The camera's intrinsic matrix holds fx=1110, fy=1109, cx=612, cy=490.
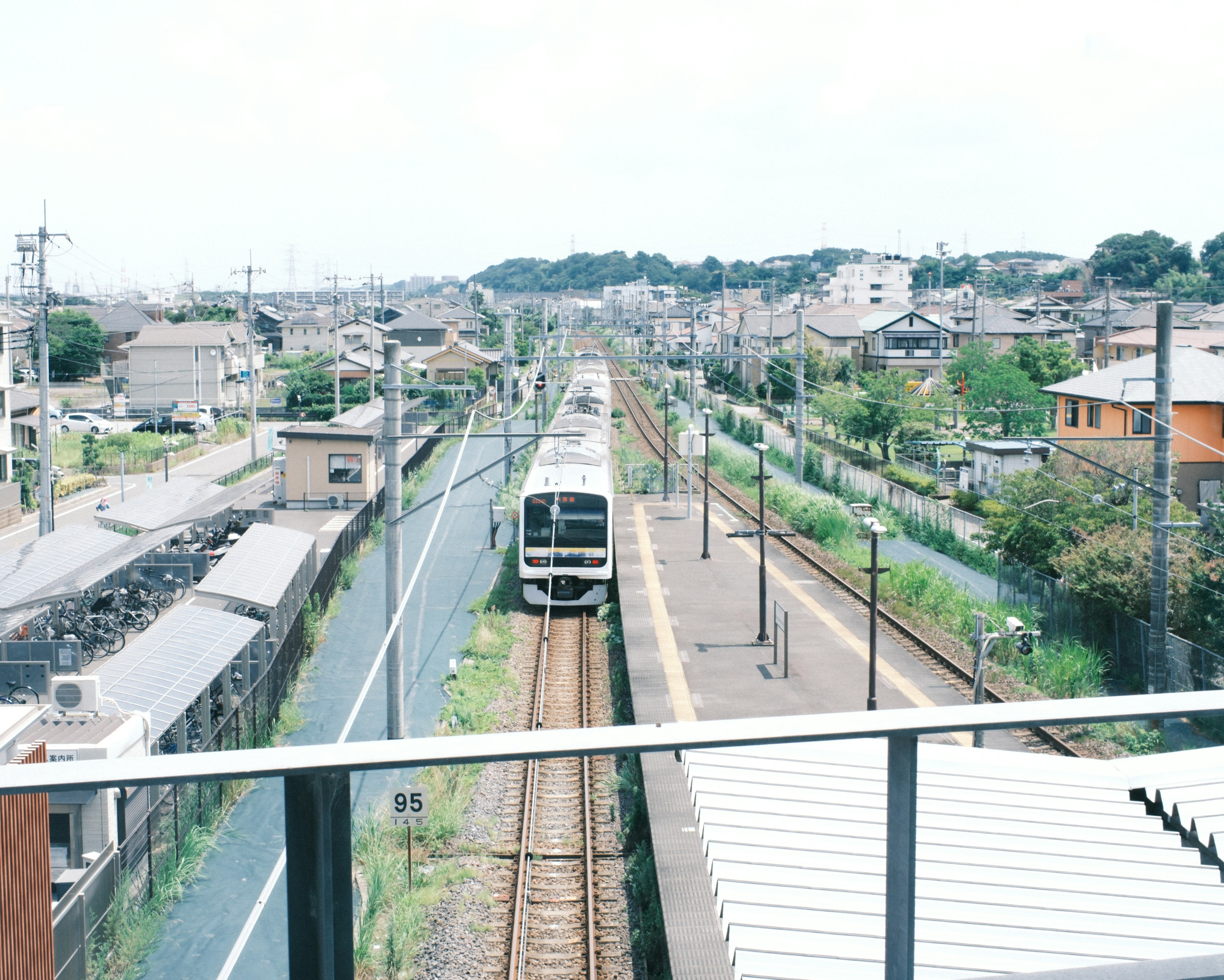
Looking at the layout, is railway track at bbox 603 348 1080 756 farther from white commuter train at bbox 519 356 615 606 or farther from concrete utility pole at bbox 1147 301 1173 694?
white commuter train at bbox 519 356 615 606

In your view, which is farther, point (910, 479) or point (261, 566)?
point (910, 479)

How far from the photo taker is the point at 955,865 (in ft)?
6.41

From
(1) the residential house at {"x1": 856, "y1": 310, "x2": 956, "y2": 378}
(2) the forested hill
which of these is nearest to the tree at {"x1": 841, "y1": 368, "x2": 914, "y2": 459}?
(1) the residential house at {"x1": 856, "y1": 310, "x2": 956, "y2": 378}

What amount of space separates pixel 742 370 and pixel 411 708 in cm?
4269

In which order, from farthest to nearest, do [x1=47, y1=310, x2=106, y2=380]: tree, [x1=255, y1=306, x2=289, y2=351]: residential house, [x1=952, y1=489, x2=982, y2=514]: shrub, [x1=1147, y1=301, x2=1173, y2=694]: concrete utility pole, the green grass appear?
[x1=255, y1=306, x2=289, y2=351]: residential house, [x1=47, y1=310, x2=106, y2=380]: tree, [x1=952, y1=489, x2=982, y2=514]: shrub, [x1=1147, y1=301, x2=1173, y2=694]: concrete utility pole, the green grass

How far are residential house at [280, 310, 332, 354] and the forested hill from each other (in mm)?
82047

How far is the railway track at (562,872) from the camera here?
7.39m

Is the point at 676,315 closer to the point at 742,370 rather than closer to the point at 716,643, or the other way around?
the point at 742,370

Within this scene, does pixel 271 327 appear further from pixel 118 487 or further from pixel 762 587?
pixel 762 587

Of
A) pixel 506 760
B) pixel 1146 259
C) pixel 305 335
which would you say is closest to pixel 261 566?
pixel 506 760

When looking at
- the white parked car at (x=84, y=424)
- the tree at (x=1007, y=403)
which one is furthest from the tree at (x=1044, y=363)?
the white parked car at (x=84, y=424)

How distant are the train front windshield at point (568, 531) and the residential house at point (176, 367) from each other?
3100 centimetres

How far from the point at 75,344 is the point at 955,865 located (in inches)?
2251

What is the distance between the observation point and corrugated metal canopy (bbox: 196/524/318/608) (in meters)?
13.4
